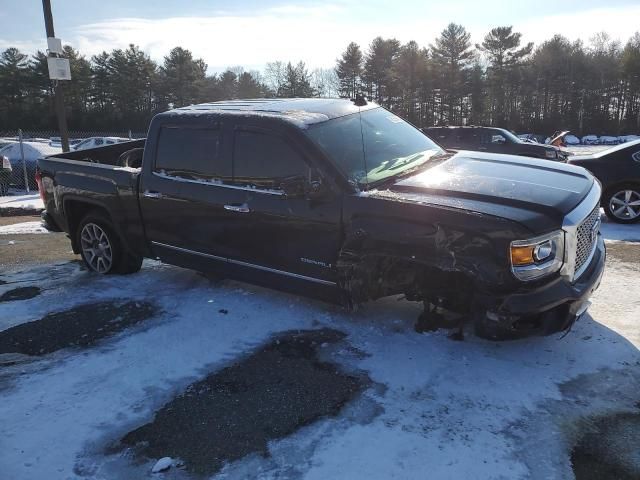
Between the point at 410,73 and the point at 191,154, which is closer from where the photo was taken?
the point at 191,154

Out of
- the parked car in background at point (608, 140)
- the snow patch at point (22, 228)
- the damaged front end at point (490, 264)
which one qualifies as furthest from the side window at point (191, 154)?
the parked car in background at point (608, 140)

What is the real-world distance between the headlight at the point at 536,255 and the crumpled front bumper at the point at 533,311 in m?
0.11

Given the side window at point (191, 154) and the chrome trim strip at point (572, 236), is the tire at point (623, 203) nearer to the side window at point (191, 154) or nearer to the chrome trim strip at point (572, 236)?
the chrome trim strip at point (572, 236)

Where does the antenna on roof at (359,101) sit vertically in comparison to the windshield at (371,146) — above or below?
above

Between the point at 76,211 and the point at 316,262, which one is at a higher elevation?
the point at 76,211

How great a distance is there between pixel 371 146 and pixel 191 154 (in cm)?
171

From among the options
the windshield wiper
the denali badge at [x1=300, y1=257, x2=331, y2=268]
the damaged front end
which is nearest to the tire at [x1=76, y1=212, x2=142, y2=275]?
the denali badge at [x1=300, y1=257, x2=331, y2=268]

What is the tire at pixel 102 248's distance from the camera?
591 centimetres

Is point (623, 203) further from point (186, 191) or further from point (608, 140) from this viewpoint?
point (608, 140)

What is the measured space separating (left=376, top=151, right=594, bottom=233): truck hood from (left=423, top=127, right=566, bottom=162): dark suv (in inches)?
339

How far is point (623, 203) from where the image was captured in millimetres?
8234

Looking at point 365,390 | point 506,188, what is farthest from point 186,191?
point 506,188

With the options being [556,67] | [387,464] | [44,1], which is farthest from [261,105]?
[556,67]

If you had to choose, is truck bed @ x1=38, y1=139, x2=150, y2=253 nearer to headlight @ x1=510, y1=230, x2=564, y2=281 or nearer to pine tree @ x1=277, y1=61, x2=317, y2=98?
headlight @ x1=510, y1=230, x2=564, y2=281
